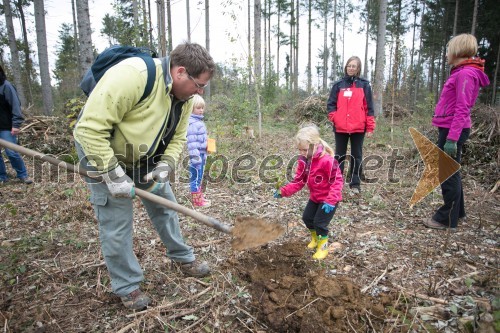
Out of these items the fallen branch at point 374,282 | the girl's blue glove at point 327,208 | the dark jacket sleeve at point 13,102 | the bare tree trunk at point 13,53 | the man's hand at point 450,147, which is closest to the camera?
the fallen branch at point 374,282

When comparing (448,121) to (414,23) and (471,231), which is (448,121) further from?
(414,23)

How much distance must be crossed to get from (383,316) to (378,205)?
261cm

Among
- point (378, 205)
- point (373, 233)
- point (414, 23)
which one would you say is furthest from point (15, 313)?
point (414, 23)

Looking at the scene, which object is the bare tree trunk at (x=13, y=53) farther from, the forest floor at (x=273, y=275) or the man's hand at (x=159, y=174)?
the man's hand at (x=159, y=174)

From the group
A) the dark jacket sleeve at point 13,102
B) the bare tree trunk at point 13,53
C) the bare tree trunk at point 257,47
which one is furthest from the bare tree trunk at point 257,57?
the bare tree trunk at point 13,53

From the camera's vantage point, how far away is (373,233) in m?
3.79

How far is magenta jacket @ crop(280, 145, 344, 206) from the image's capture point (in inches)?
124

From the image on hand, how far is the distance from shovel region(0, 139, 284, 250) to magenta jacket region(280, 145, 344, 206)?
0.79 m

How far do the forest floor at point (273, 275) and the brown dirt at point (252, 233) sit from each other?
0.43 metres

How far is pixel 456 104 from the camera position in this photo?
3.46 m

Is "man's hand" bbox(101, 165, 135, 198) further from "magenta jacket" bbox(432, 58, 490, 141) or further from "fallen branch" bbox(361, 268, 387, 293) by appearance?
"magenta jacket" bbox(432, 58, 490, 141)

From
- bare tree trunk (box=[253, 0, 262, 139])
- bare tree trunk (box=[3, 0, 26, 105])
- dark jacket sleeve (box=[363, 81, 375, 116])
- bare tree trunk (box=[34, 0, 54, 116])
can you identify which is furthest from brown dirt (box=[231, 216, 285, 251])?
bare tree trunk (box=[3, 0, 26, 105])

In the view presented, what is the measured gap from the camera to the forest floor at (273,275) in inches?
91.8

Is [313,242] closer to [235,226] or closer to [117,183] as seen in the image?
[235,226]
